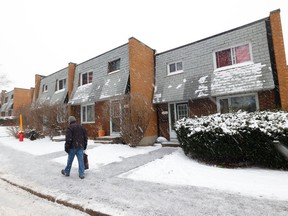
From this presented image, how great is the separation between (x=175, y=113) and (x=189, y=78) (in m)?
2.56

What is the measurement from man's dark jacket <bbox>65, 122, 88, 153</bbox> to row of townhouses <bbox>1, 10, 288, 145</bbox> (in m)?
4.65

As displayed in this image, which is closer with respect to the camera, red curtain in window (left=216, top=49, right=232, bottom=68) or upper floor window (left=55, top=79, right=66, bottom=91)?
red curtain in window (left=216, top=49, right=232, bottom=68)

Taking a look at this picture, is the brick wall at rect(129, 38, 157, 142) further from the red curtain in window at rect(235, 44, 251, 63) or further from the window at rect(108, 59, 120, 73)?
the red curtain in window at rect(235, 44, 251, 63)

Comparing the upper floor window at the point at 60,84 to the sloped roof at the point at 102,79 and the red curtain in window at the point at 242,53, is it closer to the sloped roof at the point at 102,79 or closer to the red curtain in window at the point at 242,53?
the sloped roof at the point at 102,79

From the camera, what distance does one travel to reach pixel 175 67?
43.3ft

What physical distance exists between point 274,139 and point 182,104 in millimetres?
7113

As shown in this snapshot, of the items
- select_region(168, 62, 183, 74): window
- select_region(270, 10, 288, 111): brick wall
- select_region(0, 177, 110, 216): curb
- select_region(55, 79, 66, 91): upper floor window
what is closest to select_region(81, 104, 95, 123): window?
select_region(55, 79, 66, 91): upper floor window

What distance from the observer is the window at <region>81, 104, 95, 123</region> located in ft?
50.2

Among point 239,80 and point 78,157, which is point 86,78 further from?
point 239,80

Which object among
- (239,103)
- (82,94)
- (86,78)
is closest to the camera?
(239,103)

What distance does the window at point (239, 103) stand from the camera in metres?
9.65

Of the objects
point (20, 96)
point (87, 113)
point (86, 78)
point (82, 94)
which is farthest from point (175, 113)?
point (20, 96)

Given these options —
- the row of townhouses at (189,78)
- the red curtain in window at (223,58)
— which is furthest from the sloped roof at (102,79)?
the red curtain in window at (223,58)

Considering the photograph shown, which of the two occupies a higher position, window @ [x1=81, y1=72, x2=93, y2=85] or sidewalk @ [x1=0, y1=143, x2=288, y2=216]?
window @ [x1=81, y1=72, x2=93, y2=85]
